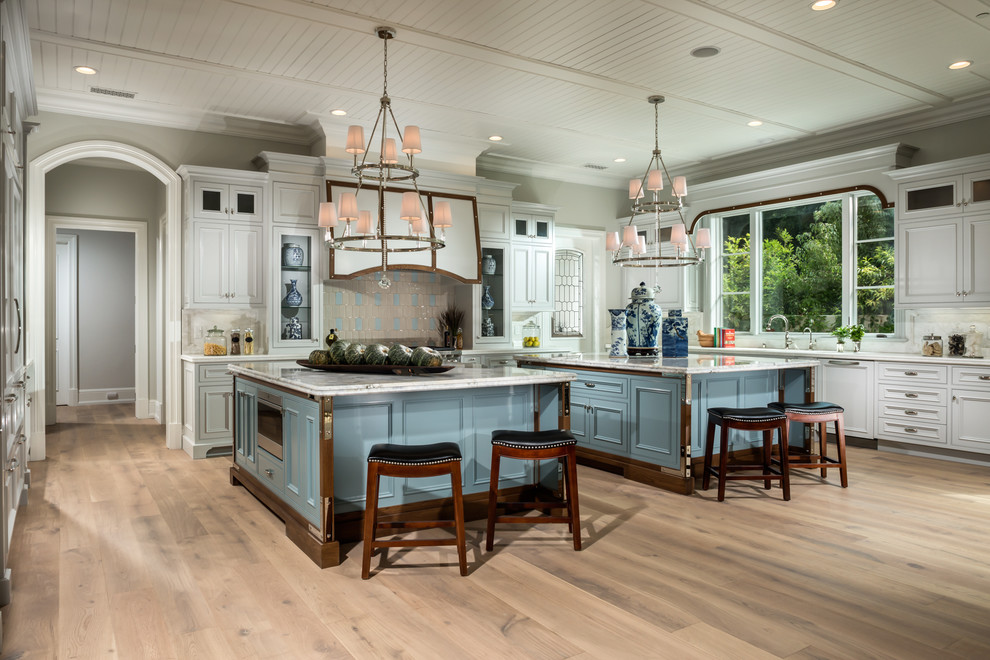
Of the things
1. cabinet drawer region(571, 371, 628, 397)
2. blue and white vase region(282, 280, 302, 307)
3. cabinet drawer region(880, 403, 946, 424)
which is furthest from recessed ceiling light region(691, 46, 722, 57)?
blue and white vase region(282, 280, 302, 307)

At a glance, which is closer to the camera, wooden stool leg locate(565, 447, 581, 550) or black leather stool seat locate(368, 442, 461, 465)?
black leather stool seat locate(368, 442, 461, 465)

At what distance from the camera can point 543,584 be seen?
9.80ft

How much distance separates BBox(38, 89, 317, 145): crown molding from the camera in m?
5.61

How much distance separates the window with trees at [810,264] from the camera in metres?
6.63

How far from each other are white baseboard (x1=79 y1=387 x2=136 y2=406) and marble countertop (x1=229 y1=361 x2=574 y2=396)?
6.33 metres

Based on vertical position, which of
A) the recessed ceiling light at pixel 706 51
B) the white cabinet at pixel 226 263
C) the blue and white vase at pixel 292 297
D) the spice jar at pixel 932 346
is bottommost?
the spice jar at pixel 932 346

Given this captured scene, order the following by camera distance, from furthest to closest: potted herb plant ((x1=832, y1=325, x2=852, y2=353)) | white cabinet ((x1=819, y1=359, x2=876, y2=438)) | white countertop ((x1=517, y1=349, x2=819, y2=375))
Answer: potted herb plant ((x1=832, y1=325, x2=852, y2=353)), white cabinet ((x1=819, y1=359, x2=876, y2=438)), white countertop ((x1=517, y1=349, x2=819, y2=375))

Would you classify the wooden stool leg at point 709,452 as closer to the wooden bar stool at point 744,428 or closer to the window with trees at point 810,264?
the wooden bar stool at point 744,428

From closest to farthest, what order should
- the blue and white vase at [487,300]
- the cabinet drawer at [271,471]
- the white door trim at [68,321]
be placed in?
the cabinet drawer at [271,471] < the blue and white vase at [487,300] < the white door trim at [68,321]

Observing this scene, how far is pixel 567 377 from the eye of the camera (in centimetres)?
405

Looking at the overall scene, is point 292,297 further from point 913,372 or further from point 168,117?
point 913,372

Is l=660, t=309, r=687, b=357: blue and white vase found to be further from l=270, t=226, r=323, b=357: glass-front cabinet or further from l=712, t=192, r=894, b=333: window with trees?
l=270, t=226, r=323, b=357: glass-front cabinet

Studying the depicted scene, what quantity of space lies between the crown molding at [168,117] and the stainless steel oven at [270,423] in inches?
125

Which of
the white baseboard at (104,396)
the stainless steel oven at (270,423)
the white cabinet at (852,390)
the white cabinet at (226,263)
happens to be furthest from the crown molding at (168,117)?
the white cabinet at (852,390)
